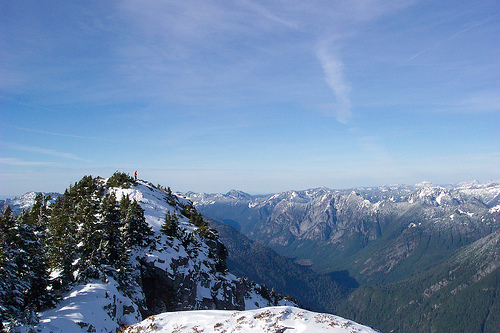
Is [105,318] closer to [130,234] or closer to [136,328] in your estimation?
[136,328]

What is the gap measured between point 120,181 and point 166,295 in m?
39.5

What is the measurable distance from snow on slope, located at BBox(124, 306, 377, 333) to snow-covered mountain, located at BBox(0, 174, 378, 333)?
53mm

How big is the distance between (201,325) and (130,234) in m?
34.7

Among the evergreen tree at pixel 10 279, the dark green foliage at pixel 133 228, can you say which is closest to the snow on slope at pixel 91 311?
the evergreen tree at pixel 10 279

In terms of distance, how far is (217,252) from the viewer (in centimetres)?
7312

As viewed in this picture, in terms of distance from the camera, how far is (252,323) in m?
15.0

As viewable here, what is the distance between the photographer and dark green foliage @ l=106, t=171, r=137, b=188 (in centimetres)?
7531

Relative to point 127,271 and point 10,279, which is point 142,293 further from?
point 10,279

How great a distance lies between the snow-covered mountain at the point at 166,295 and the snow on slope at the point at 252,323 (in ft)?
0.17

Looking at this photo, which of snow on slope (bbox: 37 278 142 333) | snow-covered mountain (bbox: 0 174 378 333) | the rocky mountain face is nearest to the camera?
snow-covered mountain (bbox: 0 174 378 333)

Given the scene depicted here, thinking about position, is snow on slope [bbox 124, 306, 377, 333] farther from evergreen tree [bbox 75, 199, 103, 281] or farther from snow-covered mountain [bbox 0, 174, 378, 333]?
evergreen tree [bbox 75, 199, 103, 281]

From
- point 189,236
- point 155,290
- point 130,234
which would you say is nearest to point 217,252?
point 189,236

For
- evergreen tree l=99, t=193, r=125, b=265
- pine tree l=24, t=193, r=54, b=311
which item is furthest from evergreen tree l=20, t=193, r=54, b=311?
evergreen tree l=99, t=193, r=125, b=265

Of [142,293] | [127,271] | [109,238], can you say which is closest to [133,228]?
[109,238]
